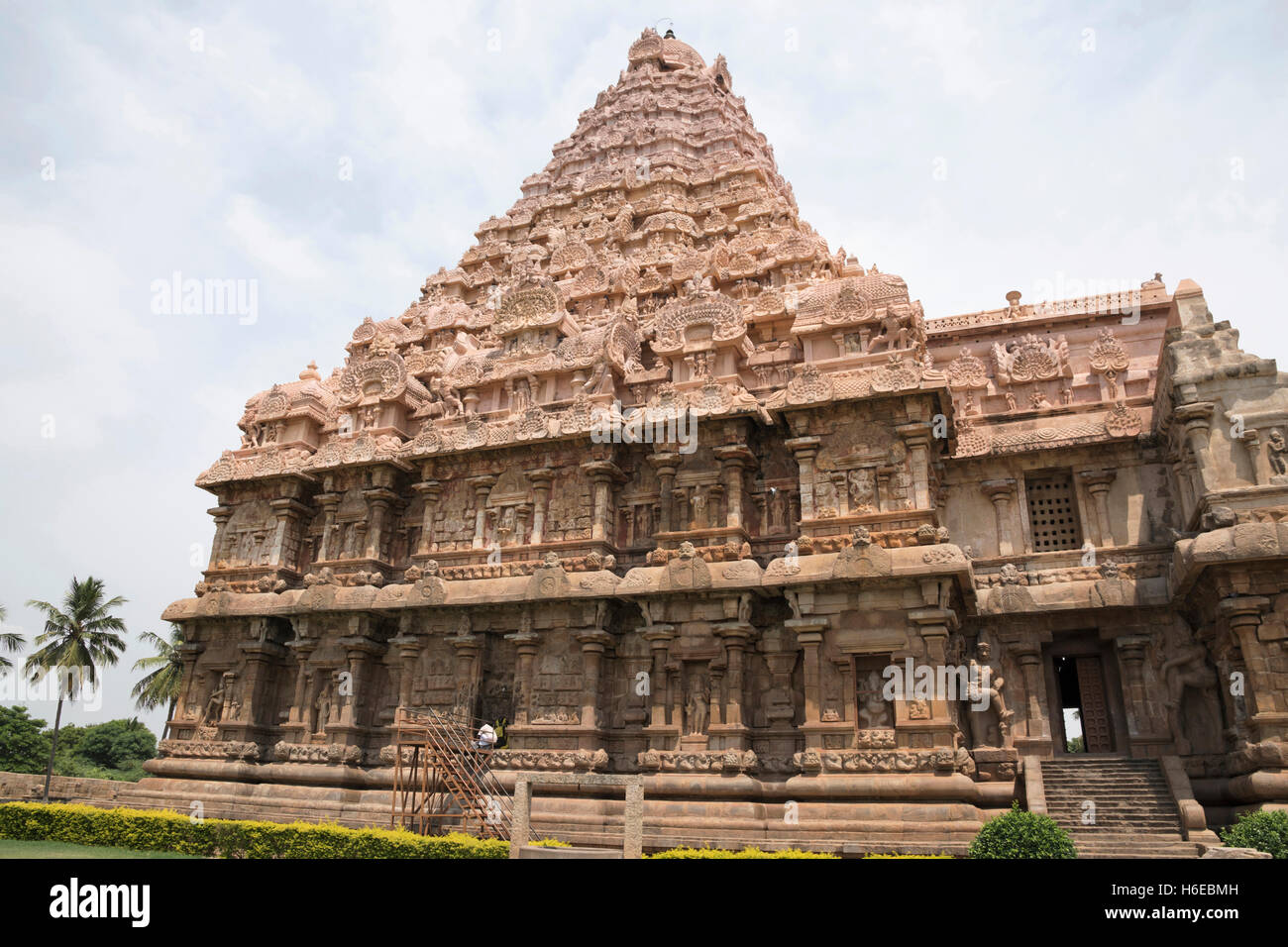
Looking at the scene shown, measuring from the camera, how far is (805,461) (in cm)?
2012

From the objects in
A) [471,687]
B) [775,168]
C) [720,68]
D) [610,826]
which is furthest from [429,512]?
[720,68]

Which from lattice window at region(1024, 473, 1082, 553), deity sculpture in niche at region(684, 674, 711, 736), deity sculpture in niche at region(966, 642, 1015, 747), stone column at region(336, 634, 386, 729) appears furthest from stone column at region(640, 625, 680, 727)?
lattice window at region(1024, 473, 1082, 553)

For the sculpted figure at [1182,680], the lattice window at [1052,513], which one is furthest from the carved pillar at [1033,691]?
the lattice window at [1052,513]

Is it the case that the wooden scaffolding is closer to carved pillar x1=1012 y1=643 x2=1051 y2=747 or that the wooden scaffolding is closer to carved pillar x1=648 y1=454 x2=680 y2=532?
→ carved pillar x1=648 y1=454 x2=680 y2=532

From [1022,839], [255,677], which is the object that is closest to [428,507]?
[255,677]

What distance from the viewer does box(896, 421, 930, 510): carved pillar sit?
61.9ft

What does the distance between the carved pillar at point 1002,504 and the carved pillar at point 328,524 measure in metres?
17.5

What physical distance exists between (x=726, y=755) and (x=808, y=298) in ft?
36.8

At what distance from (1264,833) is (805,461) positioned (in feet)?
34.2

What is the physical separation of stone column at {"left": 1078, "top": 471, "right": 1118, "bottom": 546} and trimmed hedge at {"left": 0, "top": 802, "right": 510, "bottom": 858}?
15.2 meters

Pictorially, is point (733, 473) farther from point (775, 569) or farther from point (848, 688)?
point (848, 688)

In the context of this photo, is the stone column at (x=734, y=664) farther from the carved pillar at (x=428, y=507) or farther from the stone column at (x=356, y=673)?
the stone column at (x=356, y=673)

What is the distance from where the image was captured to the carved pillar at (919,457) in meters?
18.9
